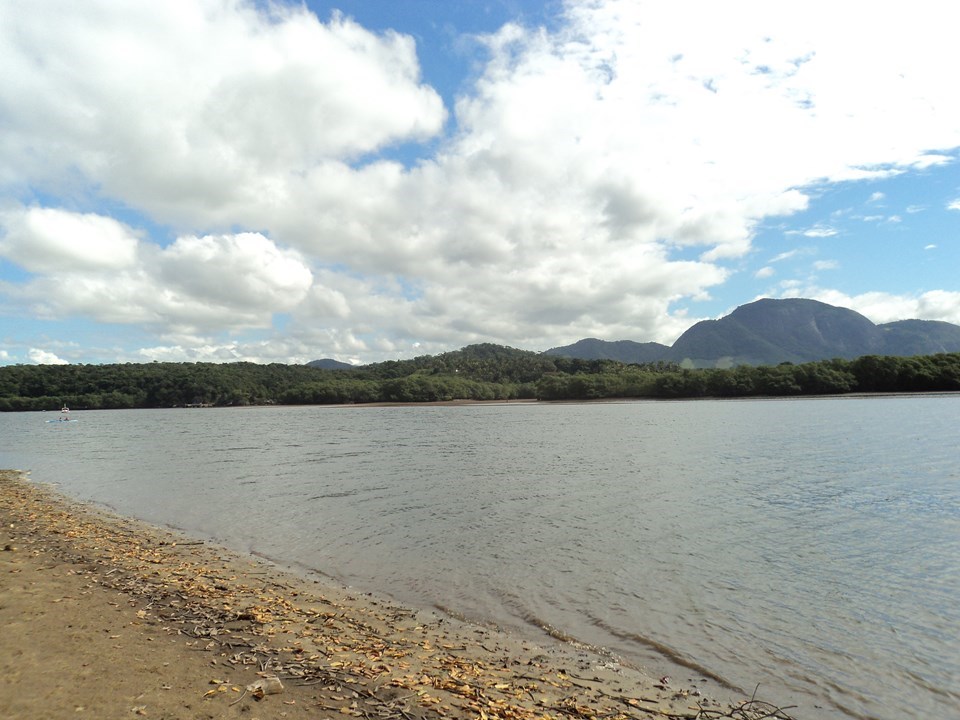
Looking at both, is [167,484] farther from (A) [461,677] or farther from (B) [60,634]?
(A) [461,677]

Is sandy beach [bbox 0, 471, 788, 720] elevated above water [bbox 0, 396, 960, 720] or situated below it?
above

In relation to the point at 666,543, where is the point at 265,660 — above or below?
above

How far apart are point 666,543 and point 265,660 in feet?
43.9

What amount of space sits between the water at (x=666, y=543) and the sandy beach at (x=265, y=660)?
1507 mm

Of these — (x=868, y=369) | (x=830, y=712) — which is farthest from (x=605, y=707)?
(x=868, y=369)

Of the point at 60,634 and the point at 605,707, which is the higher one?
the point at 60,634

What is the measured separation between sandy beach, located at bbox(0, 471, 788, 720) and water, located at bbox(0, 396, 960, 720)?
151cm

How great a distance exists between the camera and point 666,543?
17.7m

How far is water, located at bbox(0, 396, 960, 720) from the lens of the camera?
10.3 metres

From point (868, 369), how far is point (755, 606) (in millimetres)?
161133

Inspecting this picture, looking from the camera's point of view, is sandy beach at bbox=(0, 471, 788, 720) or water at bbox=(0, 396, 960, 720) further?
water at bbox=(0, 396, 960, 720)

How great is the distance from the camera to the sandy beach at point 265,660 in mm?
6902

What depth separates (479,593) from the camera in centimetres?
1384

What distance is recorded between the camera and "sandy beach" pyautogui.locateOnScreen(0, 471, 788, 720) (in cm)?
690
